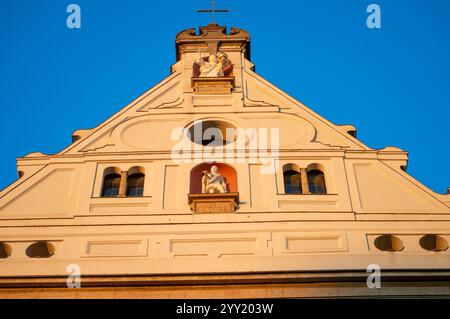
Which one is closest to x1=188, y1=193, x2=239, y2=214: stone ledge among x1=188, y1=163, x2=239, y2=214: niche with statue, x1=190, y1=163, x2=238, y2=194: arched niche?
x1=188, y1=163, x2=239, y2=214: niche with statue

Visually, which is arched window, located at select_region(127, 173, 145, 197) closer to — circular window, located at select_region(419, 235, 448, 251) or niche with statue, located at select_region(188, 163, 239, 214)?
niche with statue, located at select_region(188, 163, 239, 214)

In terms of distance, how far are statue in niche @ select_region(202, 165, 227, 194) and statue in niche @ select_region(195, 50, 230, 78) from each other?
4.16 m

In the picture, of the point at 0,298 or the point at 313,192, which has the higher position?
the point at 313,192

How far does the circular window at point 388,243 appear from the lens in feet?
49.1

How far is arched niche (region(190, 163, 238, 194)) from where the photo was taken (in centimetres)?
1636

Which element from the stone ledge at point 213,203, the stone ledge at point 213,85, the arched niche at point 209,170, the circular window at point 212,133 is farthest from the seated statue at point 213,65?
the stone ledge at point 213,203

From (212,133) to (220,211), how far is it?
328 cm

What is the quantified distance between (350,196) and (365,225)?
3.09 ft

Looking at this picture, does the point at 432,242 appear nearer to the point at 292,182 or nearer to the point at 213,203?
the point at 292,182

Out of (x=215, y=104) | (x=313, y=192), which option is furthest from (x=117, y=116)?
(x=313, y=192)

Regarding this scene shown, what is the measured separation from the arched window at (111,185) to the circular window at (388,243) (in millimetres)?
5324

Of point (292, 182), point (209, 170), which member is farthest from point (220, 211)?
point (292, 182)
